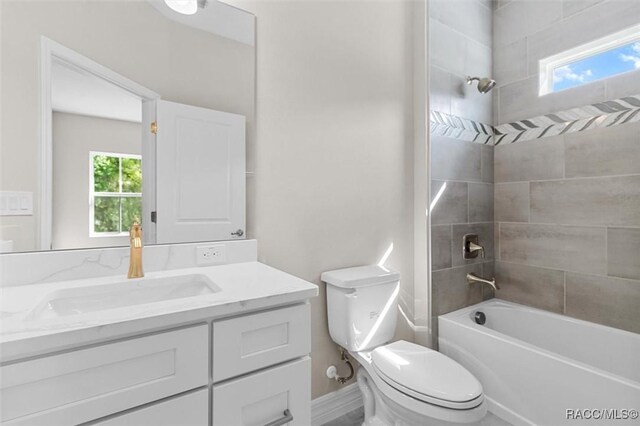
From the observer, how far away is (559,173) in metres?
2.00

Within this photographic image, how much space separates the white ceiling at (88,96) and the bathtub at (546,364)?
1.96m

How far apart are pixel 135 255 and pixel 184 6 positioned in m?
1.02

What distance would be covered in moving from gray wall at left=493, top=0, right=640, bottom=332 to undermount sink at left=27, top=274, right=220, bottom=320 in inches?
82.8

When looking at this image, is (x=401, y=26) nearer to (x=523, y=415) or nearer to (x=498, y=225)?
(x=498, y=225)

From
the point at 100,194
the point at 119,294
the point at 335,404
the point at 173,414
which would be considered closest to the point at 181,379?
the point at 173,414

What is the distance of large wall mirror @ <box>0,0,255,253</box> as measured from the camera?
102 centimetres

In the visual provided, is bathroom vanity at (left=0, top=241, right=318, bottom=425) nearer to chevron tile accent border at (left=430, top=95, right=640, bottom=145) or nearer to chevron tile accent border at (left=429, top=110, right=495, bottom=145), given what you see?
chevron tile accent border at (left=429, top=110, right=495, bottom=145)

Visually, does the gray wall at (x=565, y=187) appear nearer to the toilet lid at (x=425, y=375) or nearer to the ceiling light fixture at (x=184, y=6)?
the toilet lid at (x=425, y=375)

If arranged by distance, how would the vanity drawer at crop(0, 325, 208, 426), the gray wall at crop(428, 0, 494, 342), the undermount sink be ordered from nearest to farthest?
the vanity drawer at crop(0, 325, 208, 426) < the undermount sink < the gray wall at crop(428, 0, 494, 342)

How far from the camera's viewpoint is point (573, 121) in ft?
6.34

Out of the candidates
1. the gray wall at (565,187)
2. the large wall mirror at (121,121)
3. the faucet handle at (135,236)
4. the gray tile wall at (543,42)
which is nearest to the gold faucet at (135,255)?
the faucet handle at (135,236)

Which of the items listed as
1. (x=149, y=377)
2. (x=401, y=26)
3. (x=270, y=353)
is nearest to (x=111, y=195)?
(x=149, y=377)

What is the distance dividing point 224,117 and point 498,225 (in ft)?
6.69

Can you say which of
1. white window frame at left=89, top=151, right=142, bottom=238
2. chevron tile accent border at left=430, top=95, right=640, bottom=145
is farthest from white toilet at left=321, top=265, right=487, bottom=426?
chevron tile accent border at left=430, top=95, right=640, bottom=145
